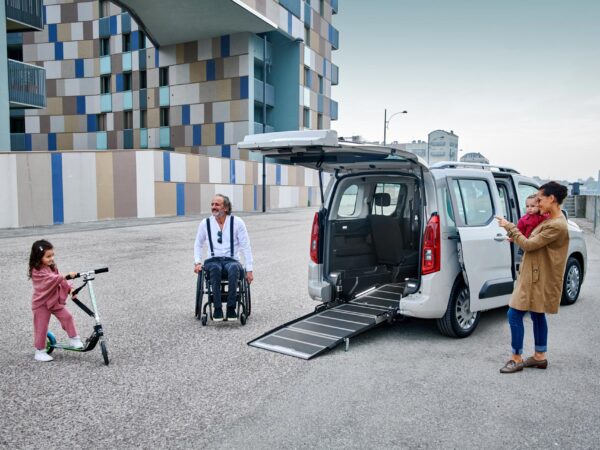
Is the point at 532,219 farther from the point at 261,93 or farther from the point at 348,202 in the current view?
the point at 261,93

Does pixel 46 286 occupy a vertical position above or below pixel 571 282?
above

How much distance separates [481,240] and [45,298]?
175 inches

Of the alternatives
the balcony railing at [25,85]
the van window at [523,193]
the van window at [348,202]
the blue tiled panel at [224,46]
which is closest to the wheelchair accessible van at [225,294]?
the van window at [348,202]

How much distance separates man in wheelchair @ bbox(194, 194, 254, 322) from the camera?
20.5 ft

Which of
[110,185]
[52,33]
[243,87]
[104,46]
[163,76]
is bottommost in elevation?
[110,185]

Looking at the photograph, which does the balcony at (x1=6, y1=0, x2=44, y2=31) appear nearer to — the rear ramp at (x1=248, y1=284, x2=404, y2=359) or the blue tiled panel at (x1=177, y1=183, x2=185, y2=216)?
the blue tiled panel at (x1=177, y1=183, x2=185, y2=216)

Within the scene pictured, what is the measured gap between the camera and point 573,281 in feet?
24.8

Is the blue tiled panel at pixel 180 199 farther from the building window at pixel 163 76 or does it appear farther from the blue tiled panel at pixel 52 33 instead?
the blue tiled panel at pixel 52 33

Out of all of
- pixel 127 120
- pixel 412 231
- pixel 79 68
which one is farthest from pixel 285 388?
pixel 79 68

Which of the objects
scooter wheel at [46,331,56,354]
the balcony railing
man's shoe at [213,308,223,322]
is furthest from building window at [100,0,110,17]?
scooter wheel at [46,331,56,354]

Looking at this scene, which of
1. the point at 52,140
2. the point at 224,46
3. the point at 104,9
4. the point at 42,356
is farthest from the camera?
the point at 52,140

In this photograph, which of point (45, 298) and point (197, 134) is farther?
point (197, 134)

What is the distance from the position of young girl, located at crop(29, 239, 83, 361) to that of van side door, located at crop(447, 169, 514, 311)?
13.1ft

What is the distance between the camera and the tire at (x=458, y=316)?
18.5 ft
